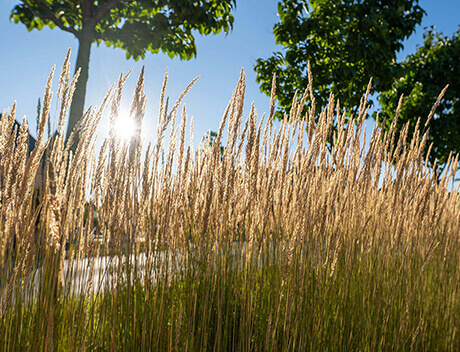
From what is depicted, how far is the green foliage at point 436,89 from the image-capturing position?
1079 cm

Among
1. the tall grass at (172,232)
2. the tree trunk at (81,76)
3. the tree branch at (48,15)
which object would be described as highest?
the tree branch at (48,15)

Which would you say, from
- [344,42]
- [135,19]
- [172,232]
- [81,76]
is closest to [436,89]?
[344,42]

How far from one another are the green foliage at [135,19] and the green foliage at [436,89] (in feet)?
20.9

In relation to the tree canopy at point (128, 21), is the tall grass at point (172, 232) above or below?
below

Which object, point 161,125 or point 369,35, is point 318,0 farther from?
point 161,125

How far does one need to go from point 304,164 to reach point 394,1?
801cm

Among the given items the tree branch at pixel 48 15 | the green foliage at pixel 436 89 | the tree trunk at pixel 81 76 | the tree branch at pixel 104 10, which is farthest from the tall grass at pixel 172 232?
the green foliage at pixel 436 89

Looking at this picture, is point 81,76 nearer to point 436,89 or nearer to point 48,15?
point 48,15

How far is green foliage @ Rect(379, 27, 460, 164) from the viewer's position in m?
10.8

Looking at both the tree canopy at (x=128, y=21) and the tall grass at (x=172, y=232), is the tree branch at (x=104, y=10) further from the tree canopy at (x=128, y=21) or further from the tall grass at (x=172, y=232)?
the tall grass at (x=172, y=232)

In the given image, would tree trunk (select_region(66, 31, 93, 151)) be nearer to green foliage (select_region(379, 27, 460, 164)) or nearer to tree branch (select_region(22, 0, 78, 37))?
tree branch (select_region(22, 0, 78, 37))

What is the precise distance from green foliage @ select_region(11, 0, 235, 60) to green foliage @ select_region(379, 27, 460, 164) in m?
6.38

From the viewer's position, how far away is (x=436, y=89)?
430 inches

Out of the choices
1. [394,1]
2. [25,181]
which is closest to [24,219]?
[25,181]
